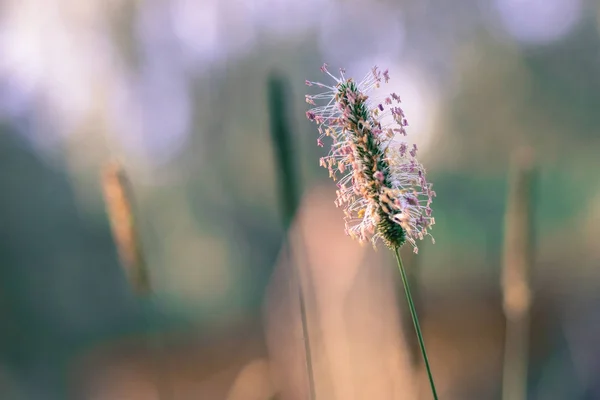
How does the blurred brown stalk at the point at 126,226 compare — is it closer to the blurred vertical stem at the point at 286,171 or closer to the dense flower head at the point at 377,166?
the blurred vertical stem at the point at 286,171

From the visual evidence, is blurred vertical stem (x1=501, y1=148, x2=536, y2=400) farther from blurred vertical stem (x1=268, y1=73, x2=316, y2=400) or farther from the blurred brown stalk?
the blurred brown stalk

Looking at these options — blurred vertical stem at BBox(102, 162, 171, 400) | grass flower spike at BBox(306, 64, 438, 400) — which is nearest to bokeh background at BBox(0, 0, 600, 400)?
blurred vertical stem at BBox(102, 162, 171, 400)

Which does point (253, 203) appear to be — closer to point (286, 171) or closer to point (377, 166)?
point (286, 171)

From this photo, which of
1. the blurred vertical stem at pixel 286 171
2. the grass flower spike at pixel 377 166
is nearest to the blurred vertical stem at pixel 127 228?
the blurred vertical stem at pixel 286 171

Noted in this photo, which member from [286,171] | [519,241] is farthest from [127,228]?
[519,241]

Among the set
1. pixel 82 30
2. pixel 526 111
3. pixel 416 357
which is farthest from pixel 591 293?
pixel 82 30

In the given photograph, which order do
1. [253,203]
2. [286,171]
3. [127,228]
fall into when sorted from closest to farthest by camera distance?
[286,171], [127,228], [253,203]

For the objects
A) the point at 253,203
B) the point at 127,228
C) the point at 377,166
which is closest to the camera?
the point at 377,166

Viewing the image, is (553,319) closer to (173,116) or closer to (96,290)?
(173,116)
